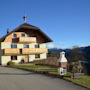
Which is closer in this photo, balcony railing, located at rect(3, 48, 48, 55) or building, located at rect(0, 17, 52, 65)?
balcony railing, located at rect(3, 48, 48, 55)

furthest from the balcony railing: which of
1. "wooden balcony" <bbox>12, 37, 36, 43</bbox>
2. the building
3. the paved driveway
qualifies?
the paved driveway

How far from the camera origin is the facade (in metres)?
52.0

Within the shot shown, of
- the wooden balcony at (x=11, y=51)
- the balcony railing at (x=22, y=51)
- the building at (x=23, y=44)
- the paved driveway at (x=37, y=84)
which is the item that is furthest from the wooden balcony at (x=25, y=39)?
the paved driveway at (x=37, y=84)

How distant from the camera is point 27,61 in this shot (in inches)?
2127

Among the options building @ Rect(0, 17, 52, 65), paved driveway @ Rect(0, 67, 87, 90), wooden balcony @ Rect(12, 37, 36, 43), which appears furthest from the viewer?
wooden balcony @ Rect(12, 37, 36, 43)

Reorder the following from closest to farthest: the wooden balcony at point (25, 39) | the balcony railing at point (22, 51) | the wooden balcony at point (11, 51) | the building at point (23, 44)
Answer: the wooden balcony at point (11, 51) < the balcony railing at point (22, 51) < the building at point (23, 44) < the wooden balcony at point (25, 39)

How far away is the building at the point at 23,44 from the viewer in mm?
52000

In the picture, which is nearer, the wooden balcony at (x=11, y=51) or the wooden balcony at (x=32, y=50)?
the wooden balcony at (x=11, y=51)

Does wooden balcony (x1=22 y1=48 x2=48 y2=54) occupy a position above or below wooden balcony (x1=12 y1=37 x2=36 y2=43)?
below

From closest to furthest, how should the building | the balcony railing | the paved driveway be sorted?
the paved driveway, the balcony railing, the building

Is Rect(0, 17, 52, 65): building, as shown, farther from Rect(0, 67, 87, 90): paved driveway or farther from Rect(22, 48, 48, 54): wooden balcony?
Rect(0, 67, 87, 90): paved driveway

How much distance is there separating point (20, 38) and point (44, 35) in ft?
20.9

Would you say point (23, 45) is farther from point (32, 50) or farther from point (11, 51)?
point (11, 51)

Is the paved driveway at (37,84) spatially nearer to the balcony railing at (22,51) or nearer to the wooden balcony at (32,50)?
the balcony railing at (22,51)
